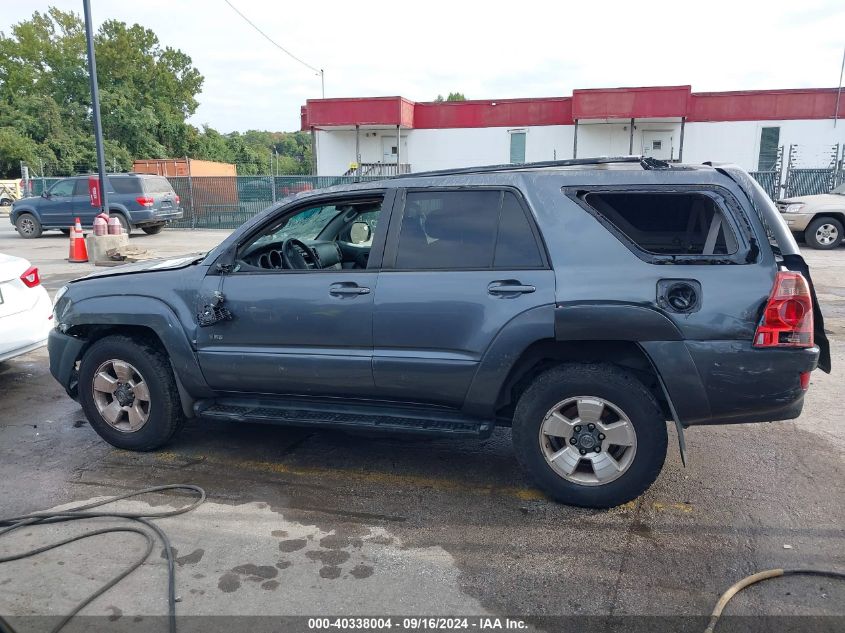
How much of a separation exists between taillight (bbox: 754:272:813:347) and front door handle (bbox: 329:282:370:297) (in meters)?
2.08

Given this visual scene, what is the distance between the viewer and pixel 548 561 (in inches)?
128

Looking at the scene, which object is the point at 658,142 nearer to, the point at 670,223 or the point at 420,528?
the point at 670,223

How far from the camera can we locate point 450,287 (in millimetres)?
3807

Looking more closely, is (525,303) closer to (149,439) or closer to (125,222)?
(149,439)

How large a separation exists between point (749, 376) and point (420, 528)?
1828mm

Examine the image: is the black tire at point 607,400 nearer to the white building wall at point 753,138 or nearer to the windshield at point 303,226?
the windshield at point 303,226

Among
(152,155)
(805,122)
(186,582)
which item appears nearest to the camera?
(186,582)

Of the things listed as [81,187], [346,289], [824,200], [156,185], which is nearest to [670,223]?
[346,289]

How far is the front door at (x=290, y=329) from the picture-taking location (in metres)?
3.99

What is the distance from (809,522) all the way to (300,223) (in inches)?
140

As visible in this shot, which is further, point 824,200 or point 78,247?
point 824,200

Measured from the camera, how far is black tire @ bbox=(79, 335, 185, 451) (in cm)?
446

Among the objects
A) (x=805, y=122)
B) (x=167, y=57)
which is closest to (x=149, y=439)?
(x=805, y=122)

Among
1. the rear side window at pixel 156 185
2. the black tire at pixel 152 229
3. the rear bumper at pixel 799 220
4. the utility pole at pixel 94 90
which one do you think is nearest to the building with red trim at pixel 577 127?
the rear side window at pixel 156 185
